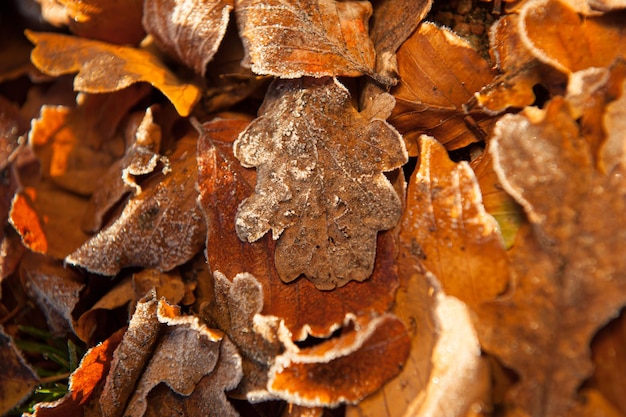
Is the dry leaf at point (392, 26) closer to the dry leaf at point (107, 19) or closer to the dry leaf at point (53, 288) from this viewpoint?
the dry leaf at point (107, 19)

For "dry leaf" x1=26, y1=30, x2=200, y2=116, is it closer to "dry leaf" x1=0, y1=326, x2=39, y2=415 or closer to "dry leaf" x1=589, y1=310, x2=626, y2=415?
"dry leaf" x1=0, y1=326, x2=39, y2=415

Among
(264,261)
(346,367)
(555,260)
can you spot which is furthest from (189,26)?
(555,260)

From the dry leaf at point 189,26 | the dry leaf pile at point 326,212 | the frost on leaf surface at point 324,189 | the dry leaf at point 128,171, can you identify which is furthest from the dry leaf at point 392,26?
the dry leaf at point 128,171

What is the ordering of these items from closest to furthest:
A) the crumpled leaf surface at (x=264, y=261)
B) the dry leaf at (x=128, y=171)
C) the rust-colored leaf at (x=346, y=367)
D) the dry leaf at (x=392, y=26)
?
the rust-colored leaf at (x=346, y=367) < the crumpled leaf surface at (x=264, y=261) < the dry leaf at (x=392, y=26) < the dry leaf at (x=128, y=171)

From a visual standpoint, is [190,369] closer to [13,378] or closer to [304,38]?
[13,378]

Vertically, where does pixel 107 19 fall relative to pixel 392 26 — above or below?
above

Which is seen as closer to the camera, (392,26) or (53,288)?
(392,26)
